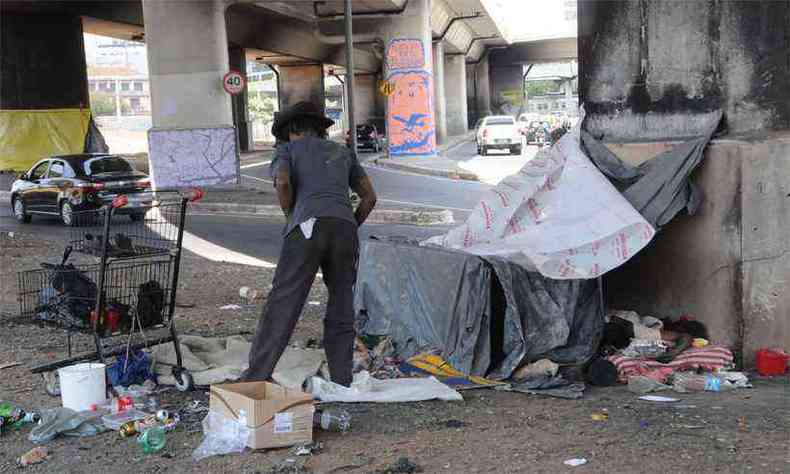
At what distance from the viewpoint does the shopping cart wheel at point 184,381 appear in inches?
235

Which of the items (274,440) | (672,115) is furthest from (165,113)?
(274,440)

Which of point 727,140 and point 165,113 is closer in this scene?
point 727,140

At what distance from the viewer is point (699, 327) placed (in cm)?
665

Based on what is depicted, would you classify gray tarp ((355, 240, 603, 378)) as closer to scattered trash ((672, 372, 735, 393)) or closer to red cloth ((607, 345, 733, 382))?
red cloth ((607, 345, 733, 382))

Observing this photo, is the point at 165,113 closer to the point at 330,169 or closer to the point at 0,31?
the point at 0,31

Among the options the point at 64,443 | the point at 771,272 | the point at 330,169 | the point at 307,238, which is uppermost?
the point at 330,169

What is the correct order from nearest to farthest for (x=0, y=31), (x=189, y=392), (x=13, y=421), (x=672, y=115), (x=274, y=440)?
(x=274, y=440) < (x=13, y=421) < (x=189, y=392) < (x=672, y=115) < (x=0, y=31)

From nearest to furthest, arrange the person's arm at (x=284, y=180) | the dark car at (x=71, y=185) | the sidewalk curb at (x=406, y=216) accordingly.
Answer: the person's arm at (x=284, y=180) → the sidewalk curb at (x=406, y=216) → the dark car at (x=71, y=185)

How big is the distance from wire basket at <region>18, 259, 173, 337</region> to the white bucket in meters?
0.42

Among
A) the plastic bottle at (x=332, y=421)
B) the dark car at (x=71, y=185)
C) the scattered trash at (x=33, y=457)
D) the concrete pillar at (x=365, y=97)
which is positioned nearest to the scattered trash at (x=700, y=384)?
the plastic bottle at (x=332, y=421)

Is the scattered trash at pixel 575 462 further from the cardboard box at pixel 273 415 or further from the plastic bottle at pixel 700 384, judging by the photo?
the plastic bottle at pixel 700 384

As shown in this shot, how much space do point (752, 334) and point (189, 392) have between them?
389 centimetres

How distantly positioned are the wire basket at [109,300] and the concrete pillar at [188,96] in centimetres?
1935

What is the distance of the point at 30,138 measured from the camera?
3400 cm
